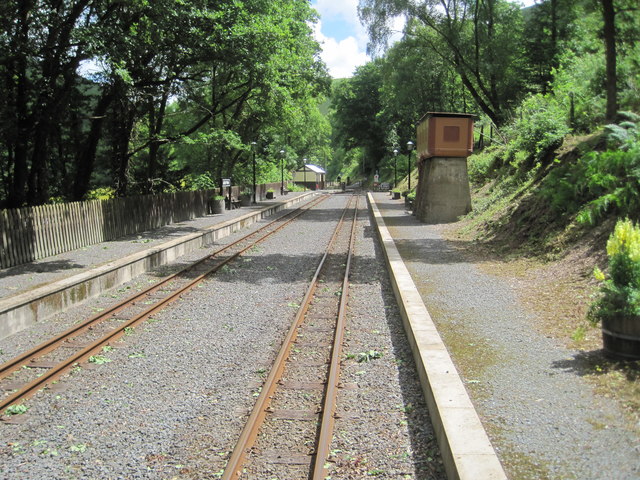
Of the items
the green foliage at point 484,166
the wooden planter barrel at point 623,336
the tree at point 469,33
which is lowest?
the wooden planter barrel at point 623,336

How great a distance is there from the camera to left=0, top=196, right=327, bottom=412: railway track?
562 centimetres

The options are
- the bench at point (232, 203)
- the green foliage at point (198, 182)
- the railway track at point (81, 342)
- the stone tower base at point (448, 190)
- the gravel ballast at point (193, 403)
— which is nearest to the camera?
the gravel ballast at point (193, 403)

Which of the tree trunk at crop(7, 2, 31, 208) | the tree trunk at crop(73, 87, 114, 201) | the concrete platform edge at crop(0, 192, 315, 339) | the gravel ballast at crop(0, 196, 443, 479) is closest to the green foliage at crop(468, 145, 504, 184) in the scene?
the concrete platform edge at crop(0, 192, 315, 339)

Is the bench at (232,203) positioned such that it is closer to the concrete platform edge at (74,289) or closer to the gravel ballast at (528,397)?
the concrete platform edge at (74,289)

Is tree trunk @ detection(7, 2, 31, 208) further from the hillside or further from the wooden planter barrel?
the wooden planter barrel

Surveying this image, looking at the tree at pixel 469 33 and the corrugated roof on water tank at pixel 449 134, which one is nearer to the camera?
the corrugated roof on water tank at pixel 449 134

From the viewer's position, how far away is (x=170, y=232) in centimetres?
1922

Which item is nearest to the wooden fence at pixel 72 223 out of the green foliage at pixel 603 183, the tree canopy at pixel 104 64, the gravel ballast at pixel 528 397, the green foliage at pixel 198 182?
the tree canopy at pixel 104 64

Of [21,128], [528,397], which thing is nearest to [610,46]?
[528,397]

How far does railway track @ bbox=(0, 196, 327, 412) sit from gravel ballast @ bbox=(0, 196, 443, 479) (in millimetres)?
228

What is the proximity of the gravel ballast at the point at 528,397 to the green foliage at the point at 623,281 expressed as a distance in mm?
698

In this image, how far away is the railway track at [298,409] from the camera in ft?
13.0

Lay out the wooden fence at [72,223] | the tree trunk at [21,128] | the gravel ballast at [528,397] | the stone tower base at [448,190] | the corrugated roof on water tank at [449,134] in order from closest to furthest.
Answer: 1. the gravel ballast at [528,397]
2. the wooden fence at [72,223]
3. the tree trunk at [21,128]
4. the corrugated roof on water tank at [449,134]
5. the stone tower base at [448,190]

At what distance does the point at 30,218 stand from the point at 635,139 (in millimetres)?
13015
